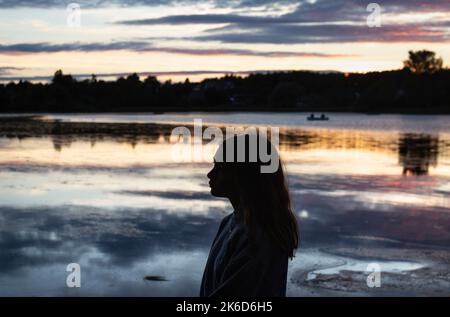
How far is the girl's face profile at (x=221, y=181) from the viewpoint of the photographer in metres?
2.69

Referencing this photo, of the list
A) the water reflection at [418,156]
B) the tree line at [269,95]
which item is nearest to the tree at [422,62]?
the tree line at [269,95]

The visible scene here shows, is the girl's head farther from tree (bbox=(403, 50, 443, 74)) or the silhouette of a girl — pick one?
tree (bbox=(403, 50, 443, 74))

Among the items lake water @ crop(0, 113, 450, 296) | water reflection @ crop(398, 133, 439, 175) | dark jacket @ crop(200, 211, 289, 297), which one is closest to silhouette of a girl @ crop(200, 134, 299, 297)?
dark jacket @ crop(200, 211, 289, 297)

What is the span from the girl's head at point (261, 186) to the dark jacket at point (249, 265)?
4 cm

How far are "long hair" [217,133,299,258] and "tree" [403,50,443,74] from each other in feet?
419

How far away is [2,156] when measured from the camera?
22531 millimetres

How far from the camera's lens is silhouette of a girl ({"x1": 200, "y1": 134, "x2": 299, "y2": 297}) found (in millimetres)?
2584

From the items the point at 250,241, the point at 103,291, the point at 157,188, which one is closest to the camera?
the point at 250,241

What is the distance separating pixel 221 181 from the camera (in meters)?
2.71

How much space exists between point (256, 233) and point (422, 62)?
130143 millimetres

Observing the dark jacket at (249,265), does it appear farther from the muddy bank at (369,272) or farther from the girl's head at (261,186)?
the muddy bank at (369,272)

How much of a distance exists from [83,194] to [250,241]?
39.3 ft
